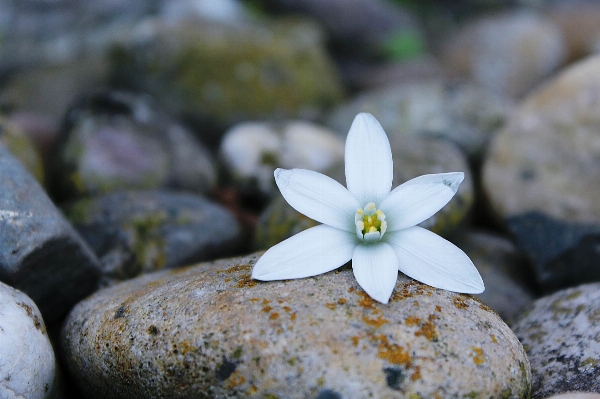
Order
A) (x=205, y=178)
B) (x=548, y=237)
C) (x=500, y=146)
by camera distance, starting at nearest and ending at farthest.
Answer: (x=548, y=237), (x=500, y=146), (x=205, y=178)

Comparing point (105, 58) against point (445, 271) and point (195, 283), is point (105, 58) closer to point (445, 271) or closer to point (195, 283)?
point (195, 283)

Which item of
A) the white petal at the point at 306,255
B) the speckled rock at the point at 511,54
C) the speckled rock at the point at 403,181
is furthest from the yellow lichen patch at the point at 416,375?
the speckled rock at the point at 511,54

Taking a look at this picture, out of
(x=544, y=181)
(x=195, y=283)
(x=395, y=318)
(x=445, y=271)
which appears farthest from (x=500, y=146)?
(x=195, y=283)

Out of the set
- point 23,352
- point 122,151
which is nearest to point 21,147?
point 122,151

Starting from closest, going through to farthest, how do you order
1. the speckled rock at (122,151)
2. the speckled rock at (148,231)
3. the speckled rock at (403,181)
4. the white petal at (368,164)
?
the white petal at (368,164) < the speckled rock at (403,181) < the speckled rock at (148,231) < the speckled rock at (122,151)

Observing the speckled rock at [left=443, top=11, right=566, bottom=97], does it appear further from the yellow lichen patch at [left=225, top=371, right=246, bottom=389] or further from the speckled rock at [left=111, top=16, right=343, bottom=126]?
the yellow lichen patch at [left=225, top=371, right=246, bottom=389]

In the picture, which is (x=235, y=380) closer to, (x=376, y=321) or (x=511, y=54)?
(x=376, y=321)

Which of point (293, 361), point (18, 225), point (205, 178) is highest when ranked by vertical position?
point (18, 225)

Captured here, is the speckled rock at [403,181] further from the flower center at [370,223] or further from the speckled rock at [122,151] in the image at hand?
the speckled rock at [122,151]
